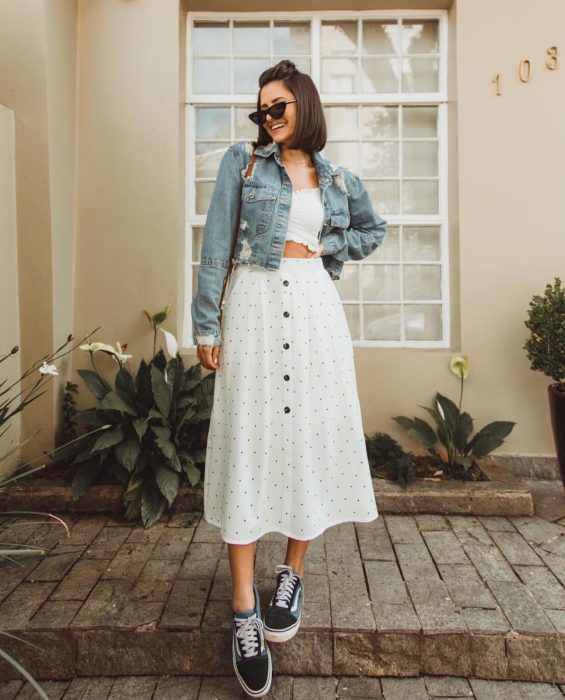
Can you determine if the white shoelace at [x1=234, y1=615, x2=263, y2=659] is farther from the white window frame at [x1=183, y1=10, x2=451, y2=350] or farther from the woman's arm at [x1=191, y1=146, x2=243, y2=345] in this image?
the white window frame at [x1=183, y1=10, x2=451, y2=350]

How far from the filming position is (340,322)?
88.0 inches

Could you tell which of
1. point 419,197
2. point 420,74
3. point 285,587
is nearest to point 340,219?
point 285,587

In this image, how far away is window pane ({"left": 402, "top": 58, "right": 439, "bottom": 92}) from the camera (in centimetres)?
409

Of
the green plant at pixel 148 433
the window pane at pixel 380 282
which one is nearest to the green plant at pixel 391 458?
the window pane at pixel 380 282

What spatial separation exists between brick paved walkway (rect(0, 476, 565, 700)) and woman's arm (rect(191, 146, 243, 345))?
46.7 inches

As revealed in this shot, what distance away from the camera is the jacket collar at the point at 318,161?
2.19 meters

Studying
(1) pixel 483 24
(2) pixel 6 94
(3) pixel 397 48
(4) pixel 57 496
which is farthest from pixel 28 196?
(1) pixel 483 24

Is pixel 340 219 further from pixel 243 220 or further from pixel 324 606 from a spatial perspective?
pixel 324 606

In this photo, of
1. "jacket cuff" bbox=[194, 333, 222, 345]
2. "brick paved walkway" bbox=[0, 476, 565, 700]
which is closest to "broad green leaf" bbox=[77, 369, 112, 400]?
"brick paved walkway" bbox=[0, 476, 565, 700]

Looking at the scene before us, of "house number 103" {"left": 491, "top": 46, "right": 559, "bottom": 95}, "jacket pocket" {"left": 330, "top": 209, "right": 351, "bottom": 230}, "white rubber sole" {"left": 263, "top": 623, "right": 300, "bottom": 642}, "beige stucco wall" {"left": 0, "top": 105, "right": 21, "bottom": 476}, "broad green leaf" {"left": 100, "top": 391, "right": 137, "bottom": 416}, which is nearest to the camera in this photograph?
"white rubber sole" {"left": 263, "top": 623, "right": 300, "bottom": 642}

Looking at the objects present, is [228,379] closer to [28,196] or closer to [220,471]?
[220,471]

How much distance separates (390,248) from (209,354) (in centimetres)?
243

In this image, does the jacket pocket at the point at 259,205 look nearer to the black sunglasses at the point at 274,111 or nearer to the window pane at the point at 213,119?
the black sunglasses at the point at 274,111

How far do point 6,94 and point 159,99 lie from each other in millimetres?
938
